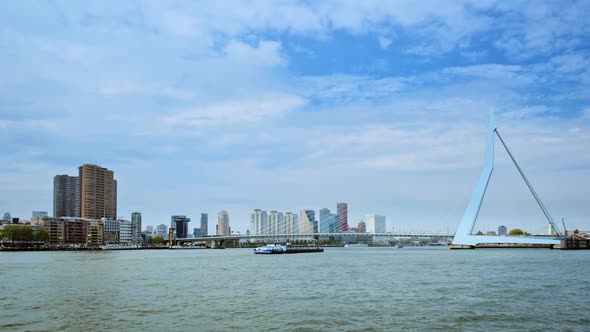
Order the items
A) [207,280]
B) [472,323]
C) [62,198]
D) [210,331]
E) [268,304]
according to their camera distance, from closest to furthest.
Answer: [210,331] → [472,323] → [268,304] → [207,280] → [62,198]

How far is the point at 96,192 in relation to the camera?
5837 inches

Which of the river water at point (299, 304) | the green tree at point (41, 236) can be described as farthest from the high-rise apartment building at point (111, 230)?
the river water at point (299, 304)

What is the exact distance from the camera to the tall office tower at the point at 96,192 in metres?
146

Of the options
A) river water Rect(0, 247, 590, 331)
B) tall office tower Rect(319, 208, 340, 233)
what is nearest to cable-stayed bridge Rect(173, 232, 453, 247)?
tall office tower Rect(319, 208, 340, 233)

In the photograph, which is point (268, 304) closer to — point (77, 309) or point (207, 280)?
point (77, 309)

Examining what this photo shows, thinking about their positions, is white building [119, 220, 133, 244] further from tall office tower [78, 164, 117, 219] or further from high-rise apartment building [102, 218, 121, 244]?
tall office tower [78, 164, 117, 219]

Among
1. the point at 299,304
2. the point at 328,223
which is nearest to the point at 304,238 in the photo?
the point at 328,223

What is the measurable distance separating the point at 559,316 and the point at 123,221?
464ft

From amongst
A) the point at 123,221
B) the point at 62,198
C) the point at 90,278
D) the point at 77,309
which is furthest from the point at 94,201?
the point at 77,309

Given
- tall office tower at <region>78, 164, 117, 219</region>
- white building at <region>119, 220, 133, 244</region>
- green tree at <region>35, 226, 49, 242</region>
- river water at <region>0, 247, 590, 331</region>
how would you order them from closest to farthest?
river water at <region>0, 247, 590, 331</region> < green tree at <region>35, 226, 49, 242</region> < white building at <region>119, 220, 133, 244</region> < tall office tower at <region>78, 164, 117, 219</region>

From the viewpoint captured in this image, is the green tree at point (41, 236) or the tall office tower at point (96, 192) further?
the tall office tower at point (96, 192)

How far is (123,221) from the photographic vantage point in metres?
144

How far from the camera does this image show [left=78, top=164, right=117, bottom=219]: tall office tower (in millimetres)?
145625

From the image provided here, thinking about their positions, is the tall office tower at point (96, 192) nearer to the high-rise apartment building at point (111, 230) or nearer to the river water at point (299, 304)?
the high-rise apartment building at point (111, 230)
